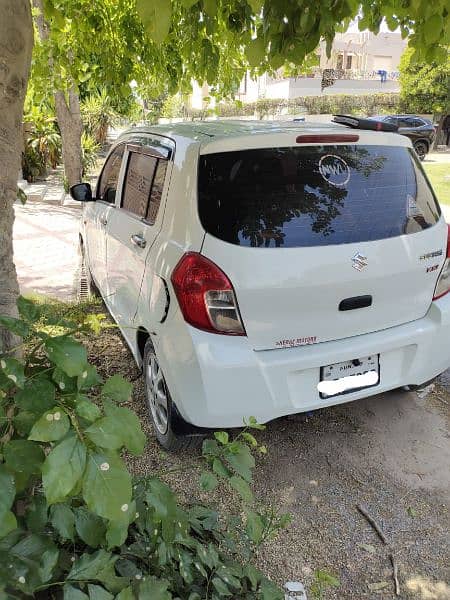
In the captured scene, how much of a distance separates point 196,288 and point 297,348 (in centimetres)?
58

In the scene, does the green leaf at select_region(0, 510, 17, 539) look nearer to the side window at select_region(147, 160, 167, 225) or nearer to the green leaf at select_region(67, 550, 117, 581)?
the green leaf at select_region(67, 550, 117, 581)

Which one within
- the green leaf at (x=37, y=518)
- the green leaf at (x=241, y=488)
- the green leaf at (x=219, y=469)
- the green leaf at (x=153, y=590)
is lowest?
the green leaf at (x=153, y=590)

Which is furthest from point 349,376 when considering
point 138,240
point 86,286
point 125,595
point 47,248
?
point 47,248

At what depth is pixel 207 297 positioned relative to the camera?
234cm

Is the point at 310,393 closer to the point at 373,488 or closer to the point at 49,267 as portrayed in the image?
the point at 373,488

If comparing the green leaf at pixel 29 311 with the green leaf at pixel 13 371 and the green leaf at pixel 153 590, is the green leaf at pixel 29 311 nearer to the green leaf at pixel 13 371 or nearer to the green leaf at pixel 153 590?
the green leaf at pixel 13 371

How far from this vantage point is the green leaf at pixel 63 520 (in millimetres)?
1297

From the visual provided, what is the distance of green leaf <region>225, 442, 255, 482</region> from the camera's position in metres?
1.59

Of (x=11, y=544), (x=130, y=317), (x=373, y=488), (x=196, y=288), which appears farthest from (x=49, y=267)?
(x=11, y=544)

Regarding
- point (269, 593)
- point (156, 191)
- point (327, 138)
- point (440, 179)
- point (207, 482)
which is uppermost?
point (327, 138)

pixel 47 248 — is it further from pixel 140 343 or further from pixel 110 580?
pixel 110 580

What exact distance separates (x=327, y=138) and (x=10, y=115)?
1548 mm

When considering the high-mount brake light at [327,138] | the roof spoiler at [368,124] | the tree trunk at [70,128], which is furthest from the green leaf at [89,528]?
the tree trunk at [70,128]

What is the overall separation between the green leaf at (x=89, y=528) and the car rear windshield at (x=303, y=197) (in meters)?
1.36
